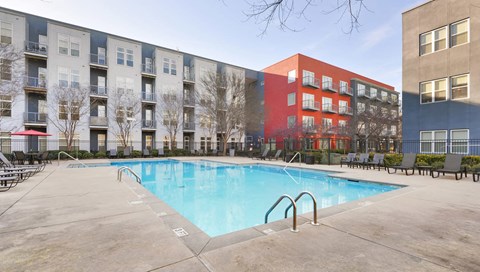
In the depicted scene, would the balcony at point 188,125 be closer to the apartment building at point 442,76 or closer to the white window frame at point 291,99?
the white window frame at point 291,99

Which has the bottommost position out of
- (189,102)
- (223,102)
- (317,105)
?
(223,102)

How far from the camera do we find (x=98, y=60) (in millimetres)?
24062

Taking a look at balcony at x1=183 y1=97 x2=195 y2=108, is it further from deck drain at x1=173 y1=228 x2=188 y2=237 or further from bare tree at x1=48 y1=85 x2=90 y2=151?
deck drain at x1=173 y1=228 x2=188 y2=237

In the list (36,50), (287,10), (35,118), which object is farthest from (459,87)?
(36,50)

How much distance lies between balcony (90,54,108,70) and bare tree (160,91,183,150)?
6.57 m

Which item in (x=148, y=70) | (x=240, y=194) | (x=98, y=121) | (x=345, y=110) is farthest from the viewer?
(x=345, y=110)

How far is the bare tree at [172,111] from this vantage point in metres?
26.7

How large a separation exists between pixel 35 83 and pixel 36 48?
11.0 ft

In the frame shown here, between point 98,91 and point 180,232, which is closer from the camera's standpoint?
point 180,232

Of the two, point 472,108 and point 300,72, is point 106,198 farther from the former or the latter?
point 300,72

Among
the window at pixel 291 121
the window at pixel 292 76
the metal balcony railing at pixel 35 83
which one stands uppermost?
the window at pixel 292 76

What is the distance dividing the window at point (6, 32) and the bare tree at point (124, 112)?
8968mm

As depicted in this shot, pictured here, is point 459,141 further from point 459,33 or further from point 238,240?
point 238,240

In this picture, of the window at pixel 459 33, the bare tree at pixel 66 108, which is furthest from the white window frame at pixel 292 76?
the bare tree at pixel 66 108
